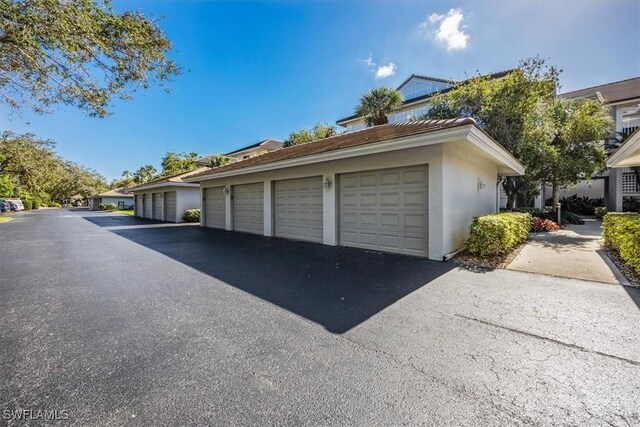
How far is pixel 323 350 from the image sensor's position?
2.71m

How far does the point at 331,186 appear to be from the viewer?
8703mm

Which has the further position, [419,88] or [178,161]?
[178,161]

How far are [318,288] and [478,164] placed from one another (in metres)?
7.21

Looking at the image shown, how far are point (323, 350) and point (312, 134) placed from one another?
2953 centimetres

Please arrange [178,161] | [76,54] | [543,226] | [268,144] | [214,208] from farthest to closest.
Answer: [178,161], [268,144], [214,208], [543,226], [76,54]

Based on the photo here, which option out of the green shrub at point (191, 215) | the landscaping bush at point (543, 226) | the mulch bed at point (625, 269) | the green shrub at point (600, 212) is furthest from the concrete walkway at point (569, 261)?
the green shrub at point (191, 215)

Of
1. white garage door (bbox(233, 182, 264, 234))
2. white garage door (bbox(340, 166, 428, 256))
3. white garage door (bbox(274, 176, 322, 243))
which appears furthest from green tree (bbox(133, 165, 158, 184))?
white garage door (bbox(340, 166, 428, 256))

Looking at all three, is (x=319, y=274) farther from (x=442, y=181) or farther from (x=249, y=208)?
(x=249, y=208)

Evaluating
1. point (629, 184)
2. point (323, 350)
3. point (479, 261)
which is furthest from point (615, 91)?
point (323, 350)

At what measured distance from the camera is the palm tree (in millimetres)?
20547

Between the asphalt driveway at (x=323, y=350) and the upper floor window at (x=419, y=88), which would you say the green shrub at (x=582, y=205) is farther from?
the asphalt driveway at (x=323, y=350)

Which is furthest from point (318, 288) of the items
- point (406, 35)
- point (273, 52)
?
point (273, 52)

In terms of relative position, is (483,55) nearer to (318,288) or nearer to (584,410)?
(318,288)

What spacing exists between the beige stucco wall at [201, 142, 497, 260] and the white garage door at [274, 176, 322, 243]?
13.9 inches
